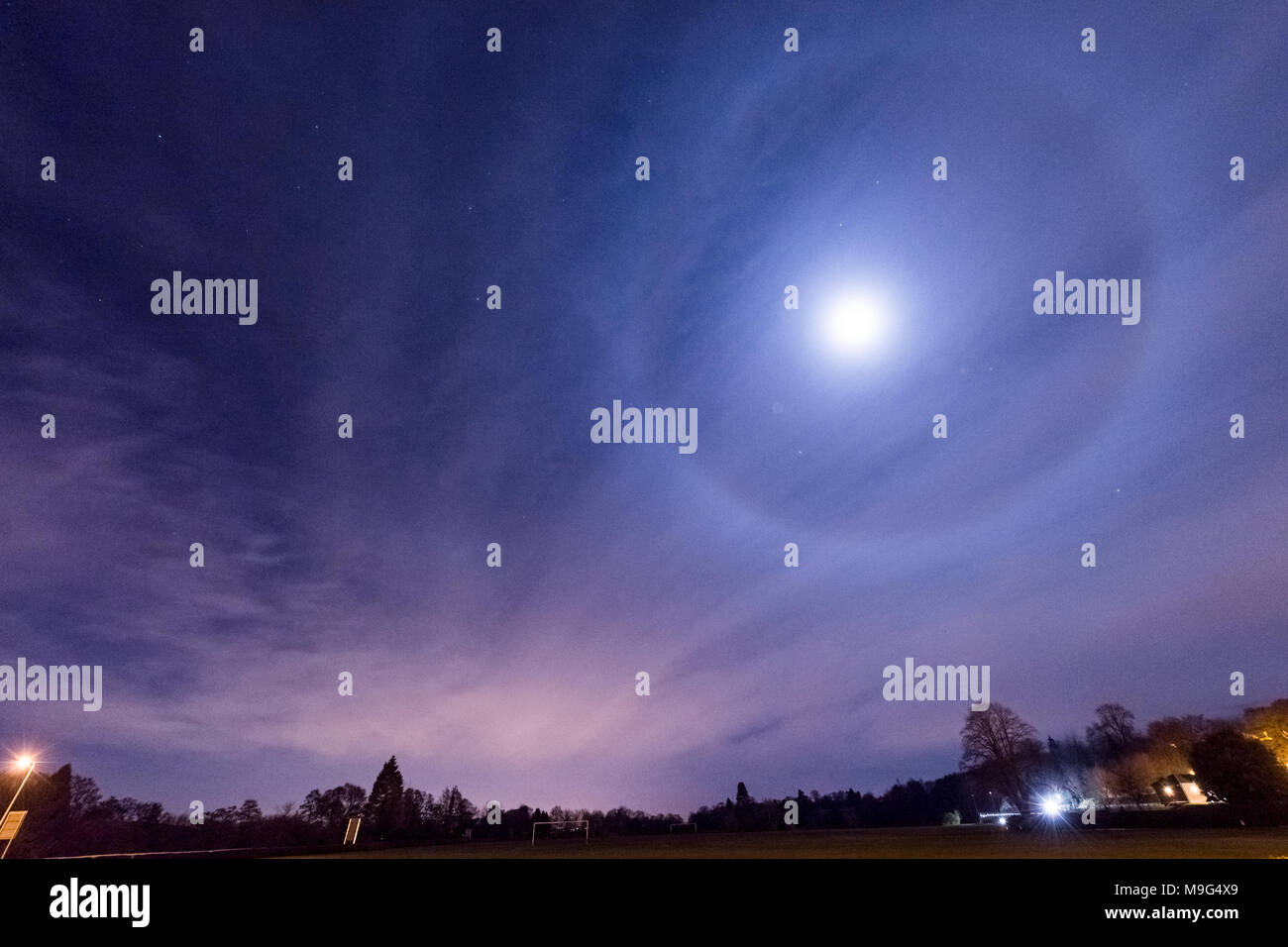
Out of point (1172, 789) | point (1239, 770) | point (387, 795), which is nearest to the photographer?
point (1239, 770)

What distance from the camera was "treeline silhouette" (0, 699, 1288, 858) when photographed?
67.1 meters

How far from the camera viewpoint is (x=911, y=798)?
144875 mm

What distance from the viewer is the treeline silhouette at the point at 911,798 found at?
6712 centimetres

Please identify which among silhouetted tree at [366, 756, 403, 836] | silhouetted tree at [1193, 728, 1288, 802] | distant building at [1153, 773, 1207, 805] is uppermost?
silhouetted tree at [1193, 728, 1288, 802]

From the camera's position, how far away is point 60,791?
298 ft

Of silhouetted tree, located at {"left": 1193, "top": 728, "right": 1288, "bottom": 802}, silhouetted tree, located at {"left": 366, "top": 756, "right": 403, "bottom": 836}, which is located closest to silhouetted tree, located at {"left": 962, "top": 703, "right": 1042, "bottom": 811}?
silhouetted tree, located at {"left": 1193, "top": 728, "right": 1288, "bottom": 802}

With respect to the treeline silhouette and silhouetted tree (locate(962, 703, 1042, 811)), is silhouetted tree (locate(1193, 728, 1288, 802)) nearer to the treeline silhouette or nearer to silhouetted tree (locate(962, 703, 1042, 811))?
the treeline silhouette

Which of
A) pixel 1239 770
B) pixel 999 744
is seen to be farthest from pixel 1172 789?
pixel 1239 770

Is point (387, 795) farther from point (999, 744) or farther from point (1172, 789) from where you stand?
point (1172, 789)

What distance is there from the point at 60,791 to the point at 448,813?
65.5 metres

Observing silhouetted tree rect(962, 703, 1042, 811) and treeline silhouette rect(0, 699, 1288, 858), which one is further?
silhouetted tree rect(962, 703, 1042, 811)

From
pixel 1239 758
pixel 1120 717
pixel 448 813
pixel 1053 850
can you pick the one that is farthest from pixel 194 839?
pixel 1120 717
